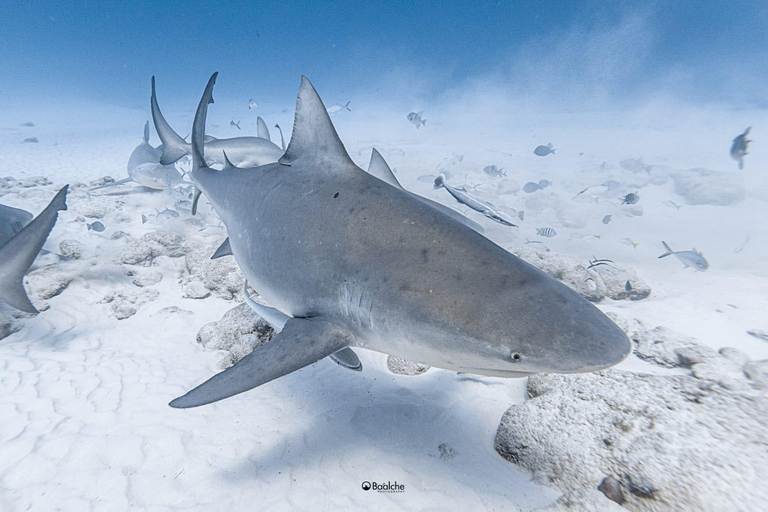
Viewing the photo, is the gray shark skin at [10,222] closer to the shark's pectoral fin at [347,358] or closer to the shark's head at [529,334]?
the shark's pectoral fin at [347,358]

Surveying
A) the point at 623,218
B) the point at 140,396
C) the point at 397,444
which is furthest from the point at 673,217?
the point at 140,396

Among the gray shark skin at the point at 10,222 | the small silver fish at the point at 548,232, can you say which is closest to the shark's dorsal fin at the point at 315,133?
the gray shark skin at the point at 10,222

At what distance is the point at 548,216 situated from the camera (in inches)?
527

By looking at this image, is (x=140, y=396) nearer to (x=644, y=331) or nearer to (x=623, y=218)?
(x=644, y=331)

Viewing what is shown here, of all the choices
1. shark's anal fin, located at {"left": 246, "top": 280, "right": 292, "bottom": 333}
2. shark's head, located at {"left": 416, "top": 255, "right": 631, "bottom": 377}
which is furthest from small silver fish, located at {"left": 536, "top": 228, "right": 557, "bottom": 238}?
shark's anal fin, located at {"left": 246, "top": 280, "right": 292, "bottom": 333}

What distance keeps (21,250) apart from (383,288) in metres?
3.99

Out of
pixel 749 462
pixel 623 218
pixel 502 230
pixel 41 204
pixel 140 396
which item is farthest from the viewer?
pixel 623 218

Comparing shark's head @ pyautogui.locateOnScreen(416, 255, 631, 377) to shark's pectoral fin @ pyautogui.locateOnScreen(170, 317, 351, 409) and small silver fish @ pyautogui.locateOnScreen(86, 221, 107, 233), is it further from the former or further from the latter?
small silver fish @ pyautogui.locateOnScreen(86, 221, 107, 233)

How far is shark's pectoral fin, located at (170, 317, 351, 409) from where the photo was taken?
172 cm

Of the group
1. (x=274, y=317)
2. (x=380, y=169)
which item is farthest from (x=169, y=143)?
(x=274, y=317)

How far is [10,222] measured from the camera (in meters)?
4.63

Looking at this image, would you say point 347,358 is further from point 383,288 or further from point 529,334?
point 529,334

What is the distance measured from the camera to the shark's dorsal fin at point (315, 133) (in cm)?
251

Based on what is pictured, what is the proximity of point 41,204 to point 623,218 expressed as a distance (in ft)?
63.6
